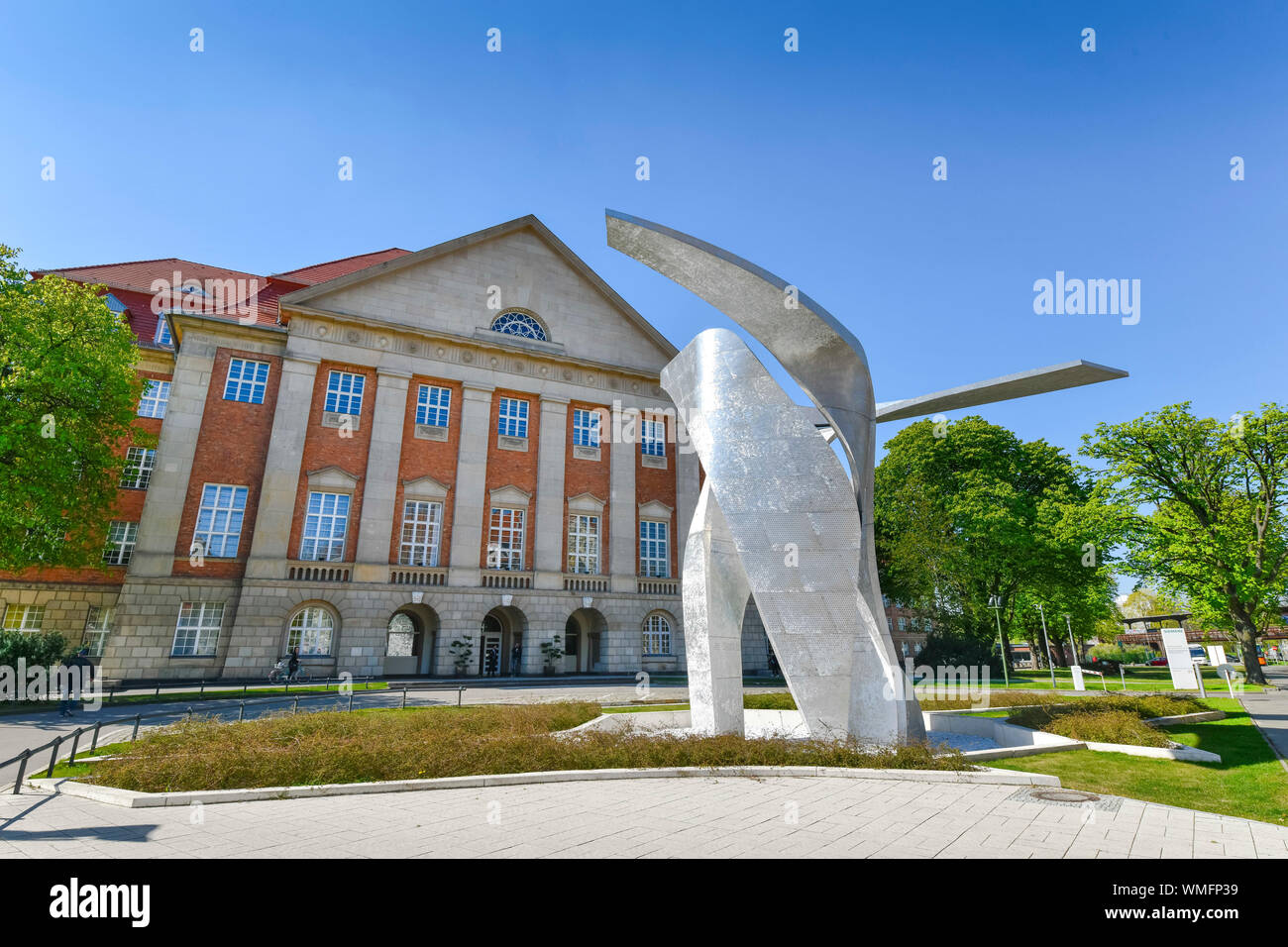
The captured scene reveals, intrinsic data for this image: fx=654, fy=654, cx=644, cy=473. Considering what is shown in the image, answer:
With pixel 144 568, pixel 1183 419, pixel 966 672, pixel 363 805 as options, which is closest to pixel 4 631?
pixel 144 568

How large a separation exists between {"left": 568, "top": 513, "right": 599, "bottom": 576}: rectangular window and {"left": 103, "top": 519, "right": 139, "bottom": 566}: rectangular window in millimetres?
19979

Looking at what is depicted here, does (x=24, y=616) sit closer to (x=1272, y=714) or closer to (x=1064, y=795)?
(x=1064, y=795)

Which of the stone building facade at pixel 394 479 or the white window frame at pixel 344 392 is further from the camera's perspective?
the white window frame at pixel 344 392

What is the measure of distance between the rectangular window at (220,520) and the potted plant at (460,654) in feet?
34.4

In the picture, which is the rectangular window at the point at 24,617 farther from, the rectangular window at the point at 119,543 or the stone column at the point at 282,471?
the stone column at the point at 282,471

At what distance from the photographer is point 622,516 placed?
3581cm

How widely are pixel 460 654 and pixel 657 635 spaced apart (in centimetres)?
1072

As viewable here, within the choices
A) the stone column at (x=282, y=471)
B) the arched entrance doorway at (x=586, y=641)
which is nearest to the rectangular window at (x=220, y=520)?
the stone column at (x=282, y=471)

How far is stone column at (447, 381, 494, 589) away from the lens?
1243 inches

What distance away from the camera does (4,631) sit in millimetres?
18812

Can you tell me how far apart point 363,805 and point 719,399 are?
8164mm

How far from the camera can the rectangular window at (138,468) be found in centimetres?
3102

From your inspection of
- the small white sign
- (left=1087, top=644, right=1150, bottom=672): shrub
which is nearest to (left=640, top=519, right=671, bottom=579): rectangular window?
the small white sign
